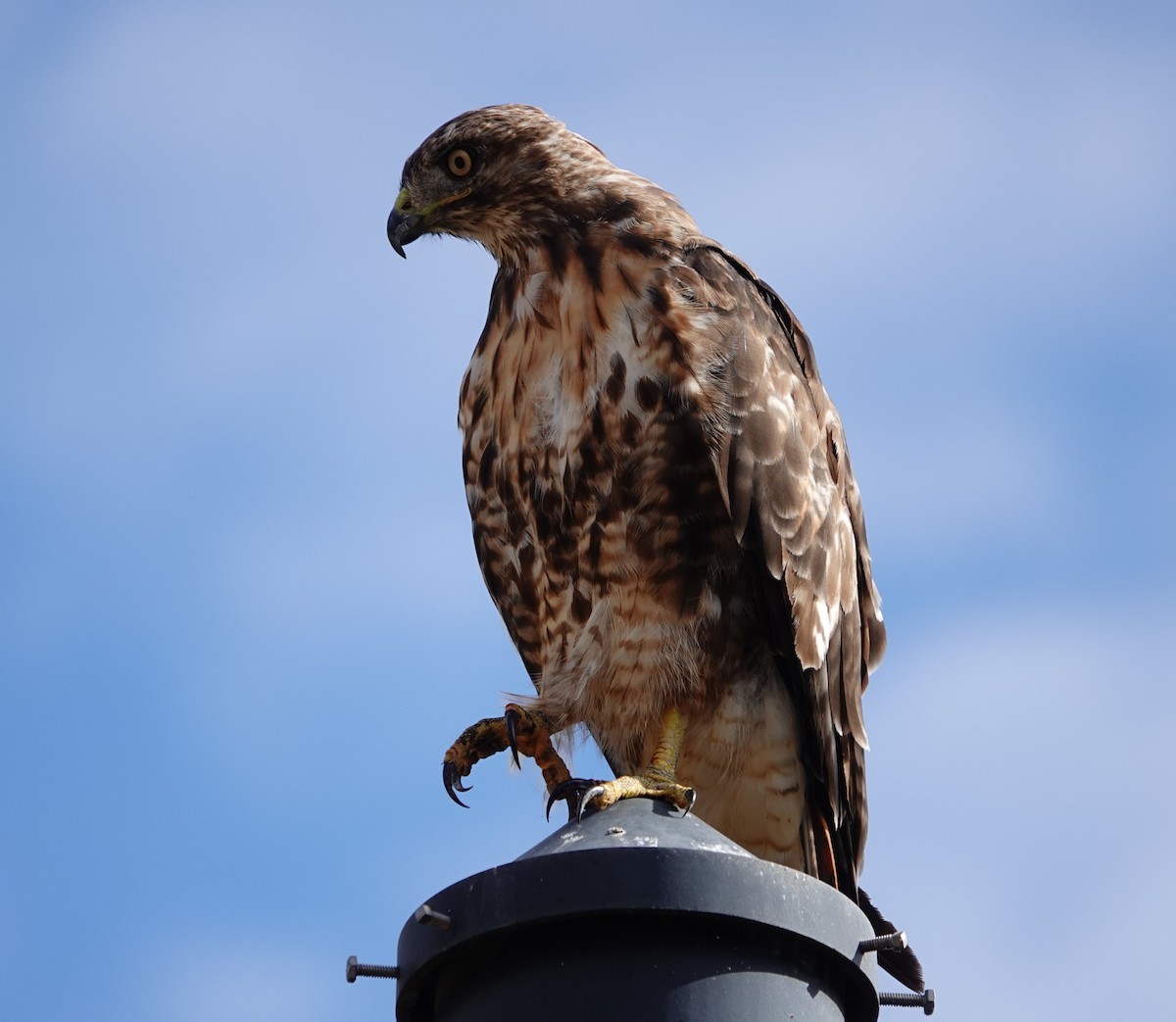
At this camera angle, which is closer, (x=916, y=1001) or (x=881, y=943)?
(x=881, y=943)

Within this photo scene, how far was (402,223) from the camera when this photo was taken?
5602 mm

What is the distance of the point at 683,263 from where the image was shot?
16.5ft

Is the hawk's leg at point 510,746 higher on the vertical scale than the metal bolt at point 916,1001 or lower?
higher

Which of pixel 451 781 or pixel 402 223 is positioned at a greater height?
pixel 402 223

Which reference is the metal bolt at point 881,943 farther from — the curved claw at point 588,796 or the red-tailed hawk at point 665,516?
the red-tailed hawk at point 665,516

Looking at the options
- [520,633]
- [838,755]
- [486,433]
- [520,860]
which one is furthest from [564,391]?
[520,860]

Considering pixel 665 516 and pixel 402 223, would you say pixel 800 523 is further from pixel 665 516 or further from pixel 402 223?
pixel 402 223

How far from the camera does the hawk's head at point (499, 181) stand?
5.45m

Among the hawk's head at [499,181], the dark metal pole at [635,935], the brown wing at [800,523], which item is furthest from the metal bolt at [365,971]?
the hawk's head at [499,181]

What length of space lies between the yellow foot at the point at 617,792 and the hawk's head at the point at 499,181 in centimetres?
206

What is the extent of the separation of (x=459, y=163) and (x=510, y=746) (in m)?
2.10

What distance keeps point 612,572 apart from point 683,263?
995mm

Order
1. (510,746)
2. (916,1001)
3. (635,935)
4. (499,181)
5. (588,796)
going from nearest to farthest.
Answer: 1. (635,935)
2. (916,1001)
3. (588,796)
4. (510,746)
5. (499,181)

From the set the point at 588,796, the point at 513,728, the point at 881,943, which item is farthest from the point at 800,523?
the point at 881,943
